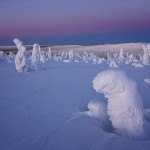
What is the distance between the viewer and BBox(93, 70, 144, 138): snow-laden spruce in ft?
15.0

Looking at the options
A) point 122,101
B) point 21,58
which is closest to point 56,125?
point 122,101

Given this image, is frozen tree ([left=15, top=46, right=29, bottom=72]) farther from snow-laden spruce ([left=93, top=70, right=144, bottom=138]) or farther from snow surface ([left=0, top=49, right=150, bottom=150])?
snow-laden spruce ([left=93, top=70, right=144, bottom=138])

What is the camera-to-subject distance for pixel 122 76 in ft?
15.2

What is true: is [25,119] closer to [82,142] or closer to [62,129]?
[62,129]

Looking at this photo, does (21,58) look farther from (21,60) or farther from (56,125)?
(56,125)

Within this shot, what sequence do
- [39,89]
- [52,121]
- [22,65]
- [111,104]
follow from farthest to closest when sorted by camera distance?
[22,65], [39,89], [52,121], [111,104]

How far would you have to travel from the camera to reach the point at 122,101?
4.71m

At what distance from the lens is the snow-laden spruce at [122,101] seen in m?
4.57

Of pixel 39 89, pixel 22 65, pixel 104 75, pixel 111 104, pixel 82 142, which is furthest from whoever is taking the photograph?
pixel 22 65

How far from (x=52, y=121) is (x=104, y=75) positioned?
56.5 inches

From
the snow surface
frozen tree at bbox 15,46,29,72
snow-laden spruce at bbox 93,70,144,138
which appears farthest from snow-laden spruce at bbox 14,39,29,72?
snow-laden spruce at bbox 93,70,144,138

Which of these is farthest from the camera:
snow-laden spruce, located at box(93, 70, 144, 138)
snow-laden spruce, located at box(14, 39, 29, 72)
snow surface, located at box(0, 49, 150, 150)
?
snow-laden spruce, located at box(14, 39, 29, 72)

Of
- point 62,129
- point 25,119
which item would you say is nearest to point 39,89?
point 25,119

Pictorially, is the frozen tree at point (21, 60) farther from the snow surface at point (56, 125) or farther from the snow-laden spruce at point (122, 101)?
the snow-laden spruce at point (122, 101)
